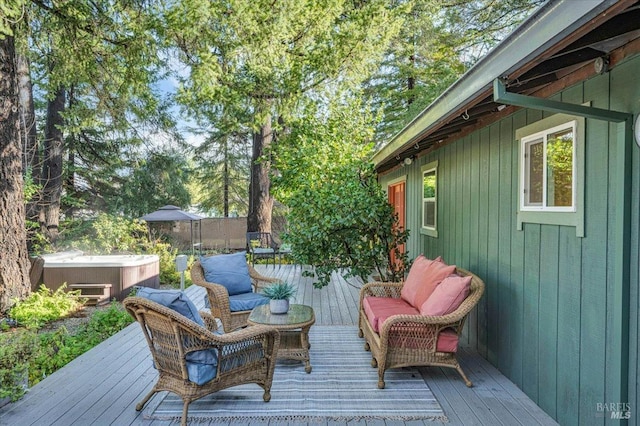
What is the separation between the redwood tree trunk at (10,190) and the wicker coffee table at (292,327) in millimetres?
4350

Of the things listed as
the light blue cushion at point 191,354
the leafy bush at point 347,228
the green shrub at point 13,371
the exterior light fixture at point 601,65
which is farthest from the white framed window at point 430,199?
the green shrub at point 13,371

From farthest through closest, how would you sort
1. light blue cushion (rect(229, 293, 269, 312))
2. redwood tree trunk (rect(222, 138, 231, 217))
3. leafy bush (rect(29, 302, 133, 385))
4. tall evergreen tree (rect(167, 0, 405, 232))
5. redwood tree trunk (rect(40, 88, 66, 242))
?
1. redwood tree trunk (rect(222, 138, 231, 217))
2. redwood tree trunk (rect(40, 88, 66, 242))
3. tall evergreen tree (rect(167, 0, 405, 232))
4. light blue cushion (rect(229, 293, 269, 312))
5. leafy bush (rect(29, 302, 133, 385))

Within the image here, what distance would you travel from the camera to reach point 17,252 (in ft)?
19.3

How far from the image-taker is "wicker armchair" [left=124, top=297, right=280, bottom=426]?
8.27 ft

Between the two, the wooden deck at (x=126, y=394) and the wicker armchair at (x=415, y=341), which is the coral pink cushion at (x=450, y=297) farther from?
→ the wooden deck at (x=126, y=394)

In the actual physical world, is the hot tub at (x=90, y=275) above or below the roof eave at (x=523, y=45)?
below

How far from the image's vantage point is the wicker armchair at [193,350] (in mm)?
2521

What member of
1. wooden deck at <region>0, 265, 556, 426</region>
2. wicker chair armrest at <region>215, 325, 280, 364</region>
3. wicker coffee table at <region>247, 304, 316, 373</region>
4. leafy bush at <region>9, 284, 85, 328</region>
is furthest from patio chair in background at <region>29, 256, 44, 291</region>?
wicker chair armrest at <region>215, 325, 280, 364</region>

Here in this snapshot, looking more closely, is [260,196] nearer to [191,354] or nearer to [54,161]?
[54,161]

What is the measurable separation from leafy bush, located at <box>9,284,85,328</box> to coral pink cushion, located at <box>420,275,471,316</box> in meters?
4.97

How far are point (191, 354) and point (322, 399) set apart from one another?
1.03 metres

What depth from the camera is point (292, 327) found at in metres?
3.39

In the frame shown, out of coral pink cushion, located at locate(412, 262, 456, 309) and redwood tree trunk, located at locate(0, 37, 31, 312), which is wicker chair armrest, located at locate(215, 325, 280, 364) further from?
redwood tree trunk, located at locate(0, 37, 31, 312)

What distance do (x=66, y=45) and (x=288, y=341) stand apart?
18.4 ft
